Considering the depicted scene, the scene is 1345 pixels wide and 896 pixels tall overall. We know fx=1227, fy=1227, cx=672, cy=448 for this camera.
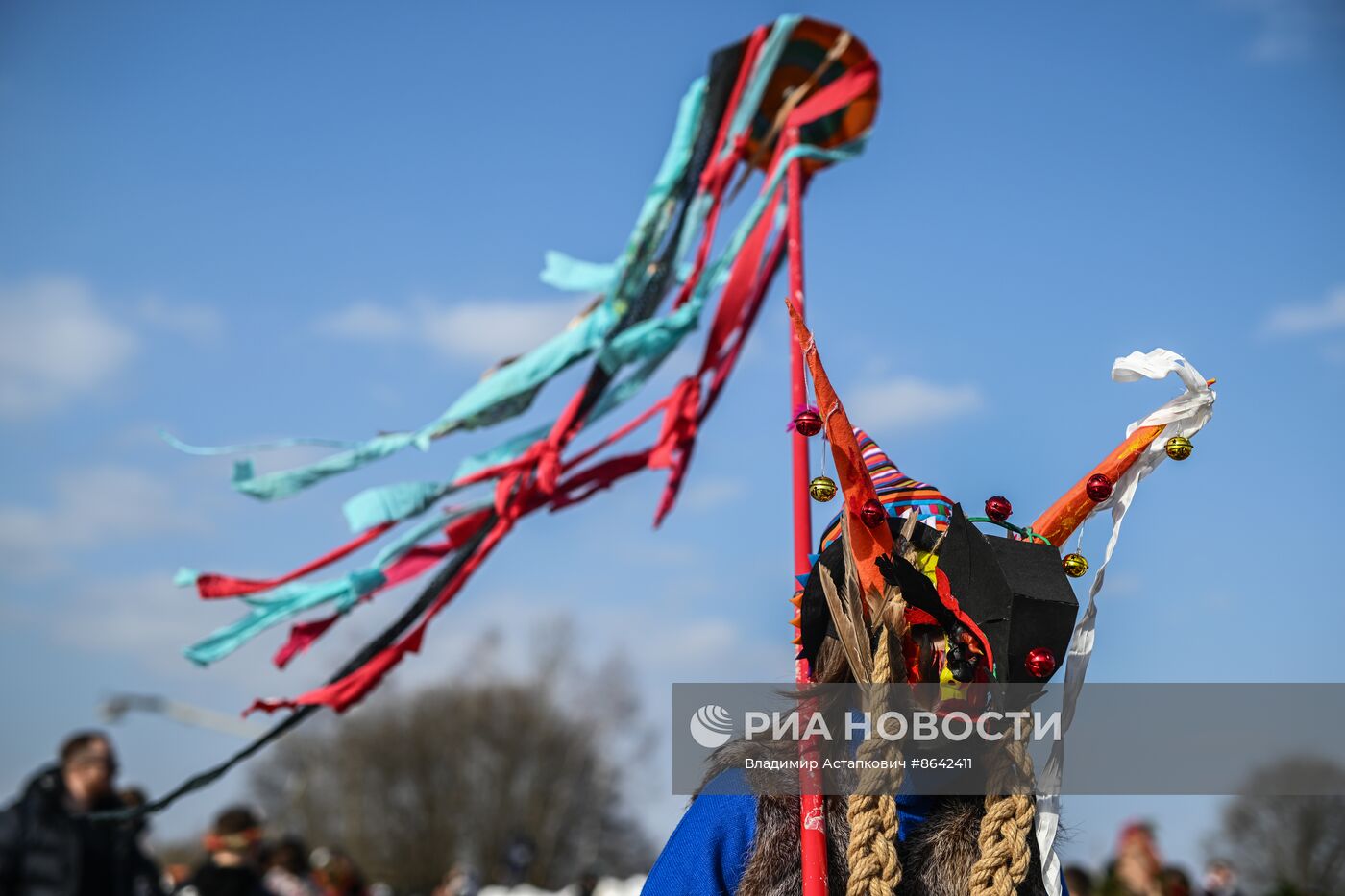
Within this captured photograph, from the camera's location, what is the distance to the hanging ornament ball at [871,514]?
5.87 feet

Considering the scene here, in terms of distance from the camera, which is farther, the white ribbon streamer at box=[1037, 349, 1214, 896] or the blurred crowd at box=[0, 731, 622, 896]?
the blurred crowd at box=[0, 731, 622, 896]

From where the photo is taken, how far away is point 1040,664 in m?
1.69

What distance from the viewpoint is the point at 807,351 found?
1729 millimetres

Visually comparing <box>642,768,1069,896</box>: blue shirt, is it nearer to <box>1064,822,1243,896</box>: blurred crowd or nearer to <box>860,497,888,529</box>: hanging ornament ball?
<box>860,497,888,529</box>: hanging ornament ball

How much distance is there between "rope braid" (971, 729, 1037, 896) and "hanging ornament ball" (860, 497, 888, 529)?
0.35 metres

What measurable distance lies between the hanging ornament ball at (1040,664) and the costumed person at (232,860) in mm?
4298

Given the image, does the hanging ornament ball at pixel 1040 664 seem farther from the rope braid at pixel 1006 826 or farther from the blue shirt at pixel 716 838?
the blue shirt at pixel 716 838

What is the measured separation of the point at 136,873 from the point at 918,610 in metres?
3.94

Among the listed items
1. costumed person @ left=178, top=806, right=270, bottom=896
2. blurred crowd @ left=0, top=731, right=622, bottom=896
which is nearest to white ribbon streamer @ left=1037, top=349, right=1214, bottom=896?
blurred crowd @ left=0, top=731, right=622, bottom=896

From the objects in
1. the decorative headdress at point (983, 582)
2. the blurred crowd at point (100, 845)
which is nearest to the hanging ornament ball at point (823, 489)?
the decorative headdress at point (983, 582)

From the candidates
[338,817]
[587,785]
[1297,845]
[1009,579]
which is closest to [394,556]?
[1009,579]

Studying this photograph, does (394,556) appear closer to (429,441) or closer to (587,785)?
(429,441)

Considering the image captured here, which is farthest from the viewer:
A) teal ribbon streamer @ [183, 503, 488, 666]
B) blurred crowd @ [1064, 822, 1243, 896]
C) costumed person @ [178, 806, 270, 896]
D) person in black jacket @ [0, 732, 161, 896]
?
blurred crowd @ [1064, 822, 1243, 896]

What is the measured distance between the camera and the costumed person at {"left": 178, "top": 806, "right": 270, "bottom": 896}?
503 cm
